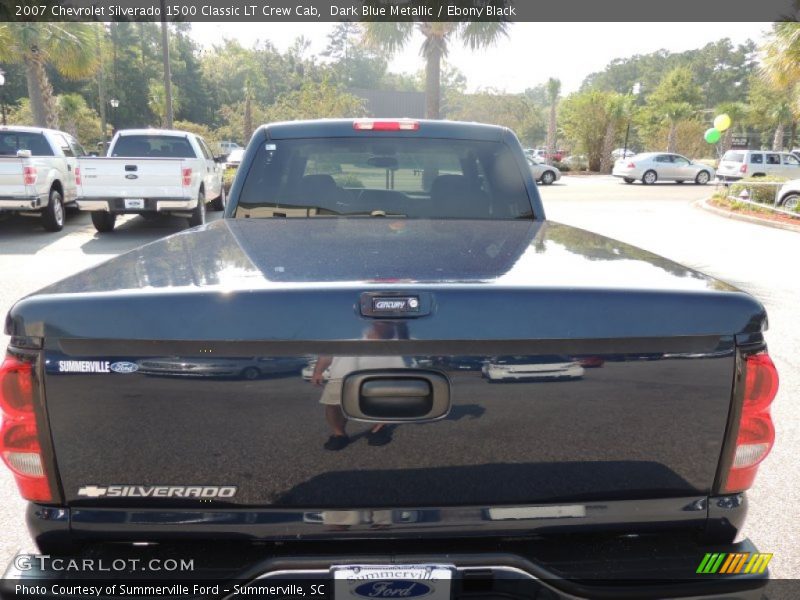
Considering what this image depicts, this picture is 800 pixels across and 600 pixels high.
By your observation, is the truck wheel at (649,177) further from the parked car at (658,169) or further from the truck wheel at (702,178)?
the truck wheel at (702,178)

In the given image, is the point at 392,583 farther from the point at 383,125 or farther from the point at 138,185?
the point at 138,185

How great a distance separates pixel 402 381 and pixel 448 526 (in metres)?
0.40

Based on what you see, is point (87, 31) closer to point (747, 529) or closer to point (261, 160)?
point (261, 160)

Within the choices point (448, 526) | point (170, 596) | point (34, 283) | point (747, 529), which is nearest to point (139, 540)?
point (170, 596)

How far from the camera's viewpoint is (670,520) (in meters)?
1.72

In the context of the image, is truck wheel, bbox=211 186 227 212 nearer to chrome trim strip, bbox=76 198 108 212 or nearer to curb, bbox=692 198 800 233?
chrome trim strip, bbox=76 198 108 212

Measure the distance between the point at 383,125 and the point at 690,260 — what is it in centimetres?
902

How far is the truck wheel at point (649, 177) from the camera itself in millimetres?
33531

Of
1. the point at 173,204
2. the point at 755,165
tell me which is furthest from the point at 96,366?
the point at 755,165

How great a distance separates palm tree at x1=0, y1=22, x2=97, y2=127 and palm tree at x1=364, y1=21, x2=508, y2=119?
31.9 ft

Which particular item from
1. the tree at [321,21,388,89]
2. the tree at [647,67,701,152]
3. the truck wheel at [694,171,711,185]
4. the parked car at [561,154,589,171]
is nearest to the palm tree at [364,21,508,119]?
the truck wheel at [694,171,711,185]

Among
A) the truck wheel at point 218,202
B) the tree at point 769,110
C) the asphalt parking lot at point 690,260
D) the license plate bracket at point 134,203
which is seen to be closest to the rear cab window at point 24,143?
the asphalt parking lot at point 690,260

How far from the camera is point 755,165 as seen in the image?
30.3 metres

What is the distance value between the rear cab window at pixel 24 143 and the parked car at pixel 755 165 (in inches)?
1068
